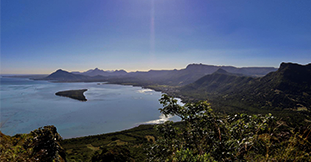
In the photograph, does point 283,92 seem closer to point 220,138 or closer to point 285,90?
point 285,90

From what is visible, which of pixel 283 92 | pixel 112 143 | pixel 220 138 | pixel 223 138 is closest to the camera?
pixel 220 138

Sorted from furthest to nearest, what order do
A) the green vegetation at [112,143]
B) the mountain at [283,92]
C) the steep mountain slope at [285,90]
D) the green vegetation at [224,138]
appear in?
the steep mountain slope at [285,90] → the mountain at [283,92] → the green vegetation at [112,143] → the green vegetation at [224,138]

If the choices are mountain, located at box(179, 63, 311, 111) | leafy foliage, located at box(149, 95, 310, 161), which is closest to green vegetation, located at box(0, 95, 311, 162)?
leafy foliage, located at box(149, 95, 310, 161)

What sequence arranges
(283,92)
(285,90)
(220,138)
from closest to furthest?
(220,138)
(283,92)
(285,90)

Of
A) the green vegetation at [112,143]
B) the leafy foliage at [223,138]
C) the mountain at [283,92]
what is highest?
the leafy foliage at [223,138]

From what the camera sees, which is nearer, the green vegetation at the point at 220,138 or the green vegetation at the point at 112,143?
the green vegetation at the point at 220,138

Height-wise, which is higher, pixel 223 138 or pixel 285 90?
pixel 223 138

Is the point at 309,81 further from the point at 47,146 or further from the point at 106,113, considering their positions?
the point at 47,146

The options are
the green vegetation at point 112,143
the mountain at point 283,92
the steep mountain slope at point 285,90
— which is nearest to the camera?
the green vegetation at point 112,143

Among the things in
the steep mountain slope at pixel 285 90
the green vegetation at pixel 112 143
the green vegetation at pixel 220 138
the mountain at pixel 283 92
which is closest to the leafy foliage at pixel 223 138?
the green vegetation at pixel 220 138

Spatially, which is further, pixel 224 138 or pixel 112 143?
pixel 112 143

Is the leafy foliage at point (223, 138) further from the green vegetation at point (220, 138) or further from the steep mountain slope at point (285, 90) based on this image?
the steep mountain slope at point (285, 90)

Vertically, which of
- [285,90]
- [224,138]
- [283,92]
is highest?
[224,138]

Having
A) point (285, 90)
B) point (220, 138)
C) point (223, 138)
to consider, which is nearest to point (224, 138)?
point (223, 138)
